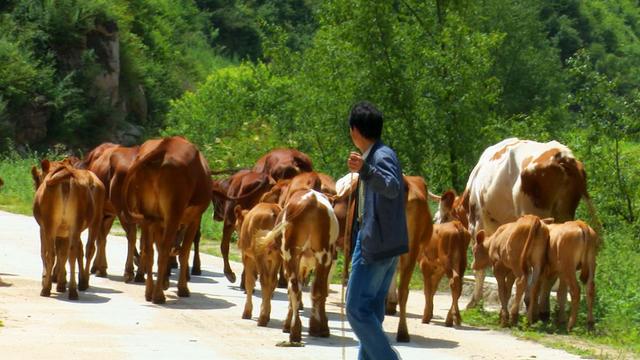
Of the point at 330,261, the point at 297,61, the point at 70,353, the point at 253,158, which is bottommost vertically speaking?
the point at 70,353

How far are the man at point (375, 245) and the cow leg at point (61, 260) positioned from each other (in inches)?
264

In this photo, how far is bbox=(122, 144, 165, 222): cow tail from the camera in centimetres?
1645

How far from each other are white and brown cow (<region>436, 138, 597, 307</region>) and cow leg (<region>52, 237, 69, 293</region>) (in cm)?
493

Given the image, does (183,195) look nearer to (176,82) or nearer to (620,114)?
(620,114)

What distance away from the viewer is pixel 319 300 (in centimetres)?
1359

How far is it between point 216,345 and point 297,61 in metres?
22.9

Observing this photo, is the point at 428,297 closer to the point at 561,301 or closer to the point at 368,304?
the point at 561,301

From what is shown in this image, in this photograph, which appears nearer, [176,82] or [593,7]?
[176,82]

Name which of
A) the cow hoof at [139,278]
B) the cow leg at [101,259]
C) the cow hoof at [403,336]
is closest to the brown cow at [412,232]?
the cow hoof at [403,336]

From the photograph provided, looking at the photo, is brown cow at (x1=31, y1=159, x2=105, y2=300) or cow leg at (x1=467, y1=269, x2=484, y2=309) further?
cow leg at (x1=467, y1=269, x2=484, y2=309)

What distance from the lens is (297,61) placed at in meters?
35.2

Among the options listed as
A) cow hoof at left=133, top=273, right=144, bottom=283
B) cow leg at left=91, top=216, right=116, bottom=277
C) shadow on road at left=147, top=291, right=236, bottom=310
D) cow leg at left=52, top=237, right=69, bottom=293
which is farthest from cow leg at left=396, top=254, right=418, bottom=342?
cow leg at left=91, top=216, right=116, bottom=277

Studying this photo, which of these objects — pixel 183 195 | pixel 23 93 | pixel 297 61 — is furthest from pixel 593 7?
pixel 183 195

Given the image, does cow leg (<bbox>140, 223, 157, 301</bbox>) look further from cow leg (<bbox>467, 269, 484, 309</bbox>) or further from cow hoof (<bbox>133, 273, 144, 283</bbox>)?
cow leg (<bbox>467, 269, 484, 309</bbox>)
